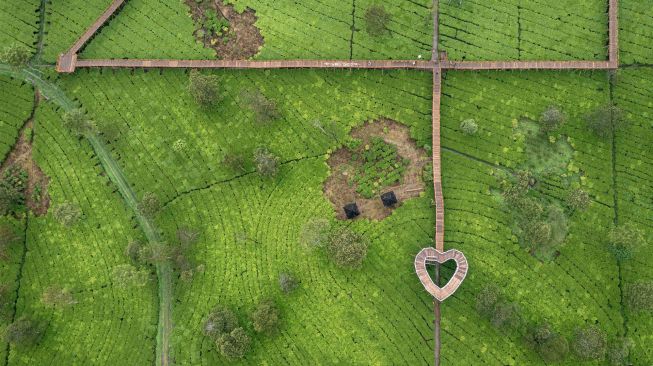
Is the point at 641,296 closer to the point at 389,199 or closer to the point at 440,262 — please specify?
the point at 440,262

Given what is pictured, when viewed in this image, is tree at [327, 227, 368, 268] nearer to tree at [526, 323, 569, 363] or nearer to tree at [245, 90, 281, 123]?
tree at [245, 90, 281, 123]

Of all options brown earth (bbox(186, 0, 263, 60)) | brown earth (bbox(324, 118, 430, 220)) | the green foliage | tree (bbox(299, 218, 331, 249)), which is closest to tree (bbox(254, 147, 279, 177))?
brown earth (bbox(324, 118, 430, 220))

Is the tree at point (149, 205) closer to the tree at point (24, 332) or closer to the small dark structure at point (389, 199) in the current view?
the tree at point (24, 332)

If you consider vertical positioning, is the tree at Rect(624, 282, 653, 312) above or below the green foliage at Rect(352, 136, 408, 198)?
below

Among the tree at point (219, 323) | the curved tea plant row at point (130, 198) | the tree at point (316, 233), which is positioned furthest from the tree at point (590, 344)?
the curved tea plant row at point (130, 198)

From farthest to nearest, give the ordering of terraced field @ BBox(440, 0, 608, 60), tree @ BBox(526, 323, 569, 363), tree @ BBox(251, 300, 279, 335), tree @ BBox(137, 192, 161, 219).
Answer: terraced field @ BBox(440, 0, 608, 60) < tree @ BBox(137, 192, 161, 219) < tree @ BBox(251, 300, 279, 335) < tree @ BBox(526, 323, 569, 363)

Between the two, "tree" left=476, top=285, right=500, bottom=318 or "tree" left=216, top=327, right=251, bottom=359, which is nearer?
"tree" left=216, top=327, right=251, bottom=359

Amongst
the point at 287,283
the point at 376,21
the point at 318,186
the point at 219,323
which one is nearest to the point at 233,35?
the point at 376,21

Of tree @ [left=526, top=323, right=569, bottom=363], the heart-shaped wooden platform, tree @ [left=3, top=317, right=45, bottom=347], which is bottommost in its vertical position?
tree @ [left=526, top=323, right=569, bottom=363]
